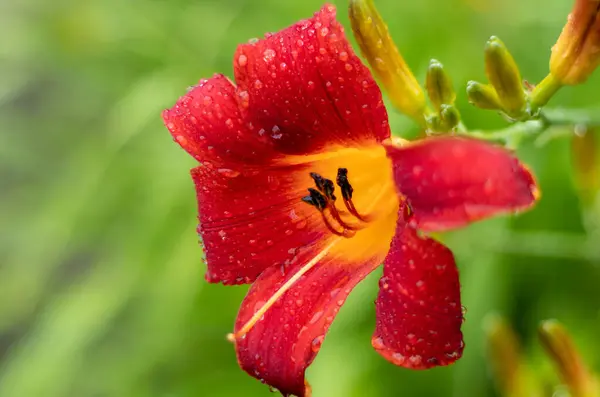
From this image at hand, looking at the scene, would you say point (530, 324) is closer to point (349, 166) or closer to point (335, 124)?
point (349, 166)

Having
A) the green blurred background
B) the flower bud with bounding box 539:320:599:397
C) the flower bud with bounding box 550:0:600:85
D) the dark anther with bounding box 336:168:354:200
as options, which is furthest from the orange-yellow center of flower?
the green blurred background

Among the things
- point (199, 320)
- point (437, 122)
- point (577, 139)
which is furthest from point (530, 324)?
point (437, 122)

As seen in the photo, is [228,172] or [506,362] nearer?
[228,172]

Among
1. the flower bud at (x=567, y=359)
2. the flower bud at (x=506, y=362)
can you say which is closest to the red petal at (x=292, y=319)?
the flower bud at (x=567, y=359)

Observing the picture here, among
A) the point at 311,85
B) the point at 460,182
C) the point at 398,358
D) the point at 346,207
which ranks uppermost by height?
the point at 311,85

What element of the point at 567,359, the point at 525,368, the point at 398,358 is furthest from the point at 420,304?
the point at 525,368

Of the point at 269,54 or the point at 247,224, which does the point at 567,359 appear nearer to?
the point at 247,224
